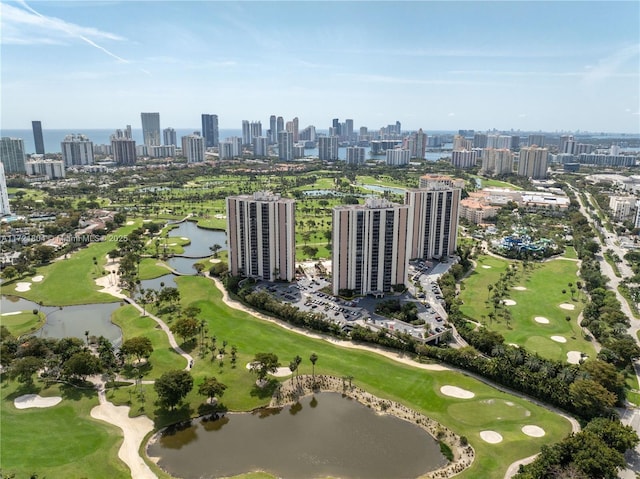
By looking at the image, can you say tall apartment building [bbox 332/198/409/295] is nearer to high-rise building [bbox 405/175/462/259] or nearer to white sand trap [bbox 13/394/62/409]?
high-rise building [bbox 405/175/462/259]

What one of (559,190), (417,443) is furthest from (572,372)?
(559,190)

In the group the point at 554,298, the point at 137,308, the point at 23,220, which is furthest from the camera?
the point at 23,220

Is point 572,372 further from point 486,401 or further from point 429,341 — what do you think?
point 429,341

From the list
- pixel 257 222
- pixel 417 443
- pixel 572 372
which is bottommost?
pixel 417 443

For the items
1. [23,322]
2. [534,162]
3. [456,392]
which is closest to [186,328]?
[23,322]

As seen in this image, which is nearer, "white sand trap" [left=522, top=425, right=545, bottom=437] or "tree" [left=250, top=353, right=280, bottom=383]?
"white sand trap" [left=522, top=425, right=545, bottom=437]

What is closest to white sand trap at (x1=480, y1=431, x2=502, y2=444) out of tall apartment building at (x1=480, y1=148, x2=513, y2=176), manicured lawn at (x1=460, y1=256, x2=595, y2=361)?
manicured lawn at (x1=460, y1=256, x2=595, y2=361)
